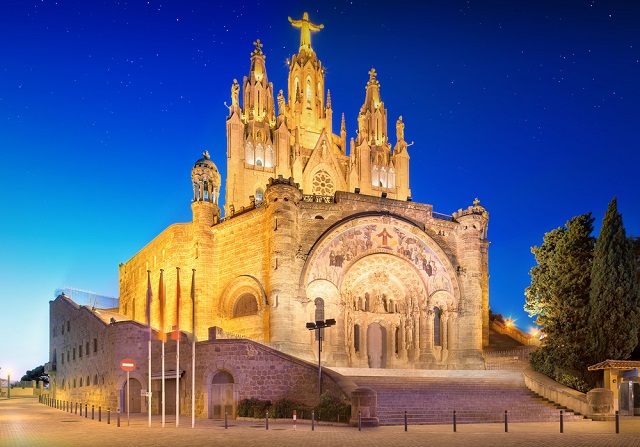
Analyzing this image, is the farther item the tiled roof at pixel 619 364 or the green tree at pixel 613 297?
the green tree at pixel 613 297

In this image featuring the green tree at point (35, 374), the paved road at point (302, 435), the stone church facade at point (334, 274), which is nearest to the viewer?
the paved road at point (302, 435)

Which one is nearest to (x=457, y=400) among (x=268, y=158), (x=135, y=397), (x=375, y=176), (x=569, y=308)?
(x=569, y=308)

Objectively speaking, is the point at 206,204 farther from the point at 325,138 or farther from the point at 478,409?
the point at 478,409

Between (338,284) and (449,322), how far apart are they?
7307 mm

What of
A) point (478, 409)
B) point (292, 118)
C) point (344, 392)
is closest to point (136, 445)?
point (344, 392)

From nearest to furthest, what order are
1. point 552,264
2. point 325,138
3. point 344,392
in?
point 344,392
point 552,264
point 325,138

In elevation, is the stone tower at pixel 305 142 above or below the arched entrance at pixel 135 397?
above

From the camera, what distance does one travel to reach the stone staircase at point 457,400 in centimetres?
2438

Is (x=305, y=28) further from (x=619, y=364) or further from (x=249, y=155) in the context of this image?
(x=619, y=364)

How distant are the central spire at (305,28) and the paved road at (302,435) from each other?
148 ft

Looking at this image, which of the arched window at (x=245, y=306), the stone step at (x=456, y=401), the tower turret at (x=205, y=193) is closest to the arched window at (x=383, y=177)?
the tower turret at (x=205, y=193)

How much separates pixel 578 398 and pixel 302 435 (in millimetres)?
12888

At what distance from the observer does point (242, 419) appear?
2584cm

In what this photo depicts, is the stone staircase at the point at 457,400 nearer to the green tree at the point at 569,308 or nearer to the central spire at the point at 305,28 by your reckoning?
the green tree at the point at 569,308
